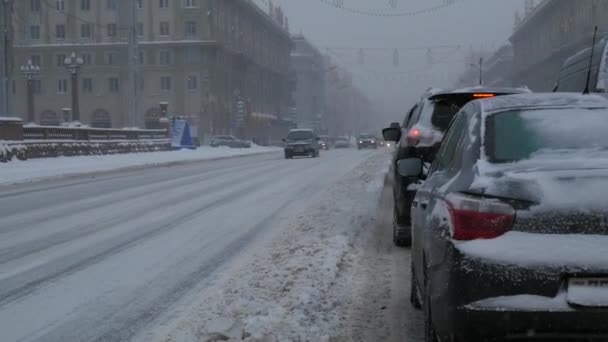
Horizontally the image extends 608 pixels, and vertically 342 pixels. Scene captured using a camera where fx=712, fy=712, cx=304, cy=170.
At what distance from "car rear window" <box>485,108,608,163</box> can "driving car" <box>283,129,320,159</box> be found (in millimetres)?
35663

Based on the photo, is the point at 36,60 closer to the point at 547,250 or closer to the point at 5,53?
the point at 5,53

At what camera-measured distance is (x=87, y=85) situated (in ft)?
253

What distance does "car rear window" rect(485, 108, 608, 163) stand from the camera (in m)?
3.87

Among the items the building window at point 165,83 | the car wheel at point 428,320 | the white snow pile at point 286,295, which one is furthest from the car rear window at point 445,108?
the building window at point 165,83

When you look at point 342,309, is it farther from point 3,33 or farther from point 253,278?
point 3,33

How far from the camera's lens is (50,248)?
8.87 m

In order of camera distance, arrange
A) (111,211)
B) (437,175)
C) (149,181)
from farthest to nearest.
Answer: (149,181) < (111,211) < (437,175)

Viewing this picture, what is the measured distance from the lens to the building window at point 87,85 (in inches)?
3023

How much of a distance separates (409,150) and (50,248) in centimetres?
459

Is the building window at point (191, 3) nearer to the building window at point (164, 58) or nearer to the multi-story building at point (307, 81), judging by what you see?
the building window at point (164, 58)

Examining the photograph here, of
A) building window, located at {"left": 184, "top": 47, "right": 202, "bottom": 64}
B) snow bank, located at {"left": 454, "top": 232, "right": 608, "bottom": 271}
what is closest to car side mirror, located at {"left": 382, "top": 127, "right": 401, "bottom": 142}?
snow bank, located at {"left": 454, "top": 232, "right": 608, "bottom": 271}

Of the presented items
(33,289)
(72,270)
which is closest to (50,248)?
(72,270)

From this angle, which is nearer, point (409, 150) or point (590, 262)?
point (590, 262)

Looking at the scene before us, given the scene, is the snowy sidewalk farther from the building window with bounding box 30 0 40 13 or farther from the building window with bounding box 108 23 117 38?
the building window with bounding box 30 0 40 13
